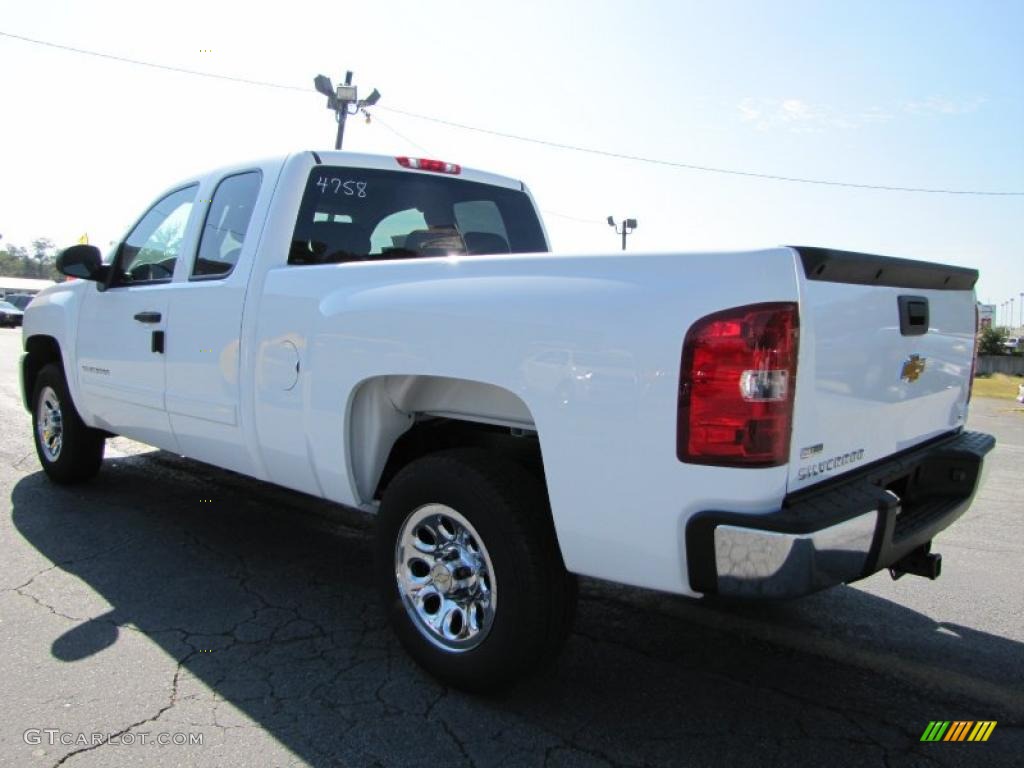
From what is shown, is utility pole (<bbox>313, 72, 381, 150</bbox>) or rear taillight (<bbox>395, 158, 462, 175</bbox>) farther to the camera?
utility pole (<bbox>313, 72, 381, 150</bbox>)

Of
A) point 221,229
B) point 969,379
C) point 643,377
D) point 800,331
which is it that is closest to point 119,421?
point 221,229

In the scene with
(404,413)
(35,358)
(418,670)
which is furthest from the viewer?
(35,358)

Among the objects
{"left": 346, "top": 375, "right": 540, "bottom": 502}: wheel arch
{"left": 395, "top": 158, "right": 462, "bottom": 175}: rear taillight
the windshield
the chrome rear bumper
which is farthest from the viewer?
{"left": 395, "top": 158, "right": 462, "bottom": 175}: rear taillight

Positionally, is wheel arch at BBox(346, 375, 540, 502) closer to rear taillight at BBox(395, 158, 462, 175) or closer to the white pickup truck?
the white pickup truck

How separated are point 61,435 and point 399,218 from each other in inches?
125

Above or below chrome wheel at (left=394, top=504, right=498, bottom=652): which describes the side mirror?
above

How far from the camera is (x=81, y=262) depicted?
14.8 ft

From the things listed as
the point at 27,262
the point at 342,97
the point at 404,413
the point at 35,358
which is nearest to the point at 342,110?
the point at 342,97

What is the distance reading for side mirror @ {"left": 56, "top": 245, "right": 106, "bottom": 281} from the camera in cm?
447

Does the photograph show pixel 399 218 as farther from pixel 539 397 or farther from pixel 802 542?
pixel 802 542

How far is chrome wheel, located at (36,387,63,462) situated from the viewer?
18.1 ft

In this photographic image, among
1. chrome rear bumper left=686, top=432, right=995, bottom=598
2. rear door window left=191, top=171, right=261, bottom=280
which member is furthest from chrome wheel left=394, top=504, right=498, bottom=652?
rear door window left=191, top=171, right=261, bottom=280

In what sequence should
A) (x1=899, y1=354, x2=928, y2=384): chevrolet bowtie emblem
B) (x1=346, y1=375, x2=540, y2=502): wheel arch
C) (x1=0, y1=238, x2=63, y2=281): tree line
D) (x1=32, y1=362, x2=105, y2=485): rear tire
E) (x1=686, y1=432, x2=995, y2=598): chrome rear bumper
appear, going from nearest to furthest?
(x1=686, y1=432, x2=995, y2=598): chrome rear bumper < (x1=899, y1=354, x2=928, y2=384): chevrolet bowtie emblem < (x1=346, y1=375, x2=540, y2=502): wheel arch < (x1=32, y1=362, x2=105, y2=485): rear tire < (x1=0, y1=238, x2=63, y2=281): tree line

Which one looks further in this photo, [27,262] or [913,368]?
[27,262]
